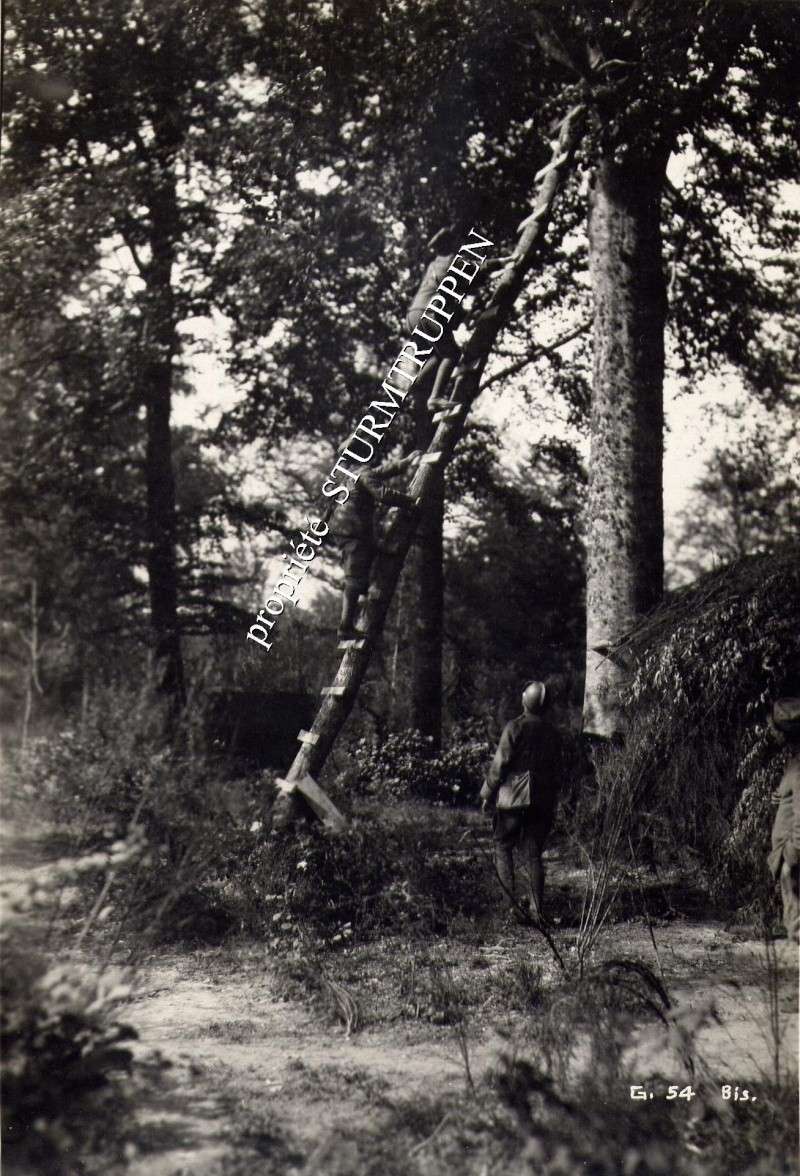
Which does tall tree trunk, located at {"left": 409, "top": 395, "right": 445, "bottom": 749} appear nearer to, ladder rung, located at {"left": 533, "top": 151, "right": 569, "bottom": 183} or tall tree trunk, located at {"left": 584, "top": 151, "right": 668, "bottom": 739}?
tall tree trunk, located at {"left": 584, "top": 151, "right": 668, "bottom": 739}

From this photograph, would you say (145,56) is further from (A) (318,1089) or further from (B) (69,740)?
(A) (318,1089)

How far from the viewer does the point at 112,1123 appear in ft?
13.1

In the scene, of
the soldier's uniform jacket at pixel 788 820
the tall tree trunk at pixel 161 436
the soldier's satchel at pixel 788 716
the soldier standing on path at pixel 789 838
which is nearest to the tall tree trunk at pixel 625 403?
the soldier's satchel at pixel 788 716

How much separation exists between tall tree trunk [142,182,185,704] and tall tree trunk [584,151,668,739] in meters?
6.31

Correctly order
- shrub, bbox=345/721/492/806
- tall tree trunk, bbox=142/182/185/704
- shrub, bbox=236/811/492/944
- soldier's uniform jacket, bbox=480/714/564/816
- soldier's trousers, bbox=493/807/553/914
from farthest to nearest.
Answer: tall tree trunk, bbox=142/182/185/704 < shrub, bbox=345/721/492/806 < soldier's uniform jacket, bbox=480/714/564/816 < soldier's trousers, bbox=493/807/553/914 < shrub, bbox=236/811/492/944

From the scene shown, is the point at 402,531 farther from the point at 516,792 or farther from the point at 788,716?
the point at 788,716

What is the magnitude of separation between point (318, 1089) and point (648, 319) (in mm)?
9653

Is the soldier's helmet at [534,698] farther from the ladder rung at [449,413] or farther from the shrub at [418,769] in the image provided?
the shrub at [418,769]

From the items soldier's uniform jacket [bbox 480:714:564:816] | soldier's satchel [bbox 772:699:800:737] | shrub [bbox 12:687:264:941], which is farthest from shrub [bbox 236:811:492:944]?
soldier's satchel [bbox 772:699:800:737]

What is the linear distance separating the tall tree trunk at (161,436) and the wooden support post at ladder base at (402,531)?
6.42 m

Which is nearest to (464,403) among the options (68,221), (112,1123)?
(112,1123)

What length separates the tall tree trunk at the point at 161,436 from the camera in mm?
14727

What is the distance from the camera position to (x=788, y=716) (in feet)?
23.5

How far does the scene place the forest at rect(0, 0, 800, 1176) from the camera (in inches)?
176
